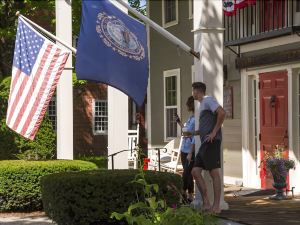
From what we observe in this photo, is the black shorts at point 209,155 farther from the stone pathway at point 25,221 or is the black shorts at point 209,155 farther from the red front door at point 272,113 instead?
the red front door at point 272,113

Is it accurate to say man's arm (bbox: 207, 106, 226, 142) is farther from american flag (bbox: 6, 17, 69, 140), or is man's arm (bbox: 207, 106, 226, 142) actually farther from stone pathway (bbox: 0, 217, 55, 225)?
american flag (bbox: 6, 17, 69, 140)

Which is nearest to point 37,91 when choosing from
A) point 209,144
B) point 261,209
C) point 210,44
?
point 210,44

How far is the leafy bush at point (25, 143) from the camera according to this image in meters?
12.4

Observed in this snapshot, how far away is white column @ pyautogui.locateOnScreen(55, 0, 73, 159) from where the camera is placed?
13.0 metres

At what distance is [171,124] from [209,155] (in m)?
8.71

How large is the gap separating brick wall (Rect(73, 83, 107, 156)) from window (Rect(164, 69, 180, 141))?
11.7m

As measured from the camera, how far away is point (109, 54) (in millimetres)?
8805

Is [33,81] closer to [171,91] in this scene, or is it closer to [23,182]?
[23,182]

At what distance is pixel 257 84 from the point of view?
13.4 m

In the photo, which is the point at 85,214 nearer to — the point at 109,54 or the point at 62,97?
the point at 109,54

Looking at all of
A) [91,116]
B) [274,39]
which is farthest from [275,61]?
[91,116]

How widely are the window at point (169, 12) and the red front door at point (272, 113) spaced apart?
14.6ft

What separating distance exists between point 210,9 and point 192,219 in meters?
4.93

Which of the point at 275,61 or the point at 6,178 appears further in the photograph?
the point at 275,61
